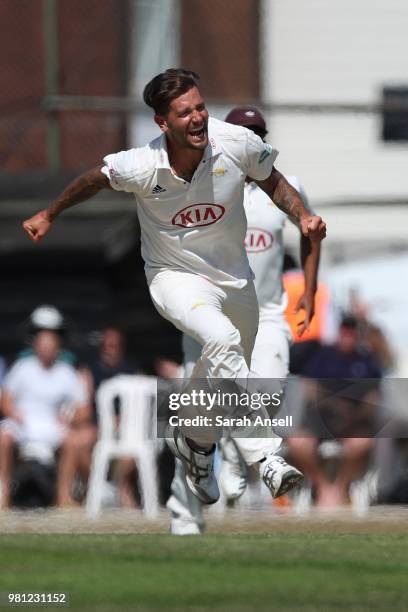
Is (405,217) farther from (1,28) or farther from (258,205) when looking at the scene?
(258,205)

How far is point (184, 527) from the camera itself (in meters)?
9.88

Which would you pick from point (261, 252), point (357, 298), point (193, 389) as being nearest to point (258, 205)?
point (261, 252)

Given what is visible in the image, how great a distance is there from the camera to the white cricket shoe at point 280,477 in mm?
8133

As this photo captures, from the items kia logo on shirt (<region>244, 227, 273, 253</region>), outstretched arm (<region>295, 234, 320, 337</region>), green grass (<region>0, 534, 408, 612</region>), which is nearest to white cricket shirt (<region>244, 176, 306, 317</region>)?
kia logo on shirt (<region>244, 227, 273, 253</region>)

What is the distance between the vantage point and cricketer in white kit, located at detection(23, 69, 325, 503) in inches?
324

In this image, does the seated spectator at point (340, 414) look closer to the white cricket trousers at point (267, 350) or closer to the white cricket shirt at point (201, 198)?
the white cricket trousers at point (267, 350)

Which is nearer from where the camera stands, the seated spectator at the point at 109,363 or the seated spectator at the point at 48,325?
the seated spectator at the point at 48,325

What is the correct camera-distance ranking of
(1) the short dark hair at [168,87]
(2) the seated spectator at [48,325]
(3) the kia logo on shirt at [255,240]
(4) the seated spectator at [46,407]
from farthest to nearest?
(2) the seated spectator at [48,325], (4) the seated spectator at [46,407], (3) the kia logo on shirt at [255,240], (1) the short dark hair at [168,87]

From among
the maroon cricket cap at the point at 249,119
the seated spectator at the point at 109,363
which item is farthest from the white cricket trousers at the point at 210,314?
the seated spectator at the point at 109,363

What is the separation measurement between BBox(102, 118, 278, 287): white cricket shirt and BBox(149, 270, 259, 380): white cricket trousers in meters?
0.08

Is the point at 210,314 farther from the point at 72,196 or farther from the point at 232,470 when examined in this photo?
the point at 232,470

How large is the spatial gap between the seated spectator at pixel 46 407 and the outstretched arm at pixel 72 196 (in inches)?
215

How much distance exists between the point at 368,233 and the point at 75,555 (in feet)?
37.2

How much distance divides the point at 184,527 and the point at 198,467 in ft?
4.11
